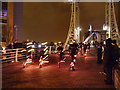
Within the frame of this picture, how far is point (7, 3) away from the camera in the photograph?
3036 cm

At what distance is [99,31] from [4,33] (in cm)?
4706

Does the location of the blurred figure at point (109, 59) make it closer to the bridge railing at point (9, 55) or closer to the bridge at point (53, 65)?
the bridge at point (53, 65)

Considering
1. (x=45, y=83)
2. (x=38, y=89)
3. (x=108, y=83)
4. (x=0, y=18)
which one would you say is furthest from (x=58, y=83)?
(x=0, y=18)

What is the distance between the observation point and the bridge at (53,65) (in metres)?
5.82

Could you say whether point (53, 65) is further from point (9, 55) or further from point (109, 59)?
point (109, 59)

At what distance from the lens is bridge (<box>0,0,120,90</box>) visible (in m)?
5.82

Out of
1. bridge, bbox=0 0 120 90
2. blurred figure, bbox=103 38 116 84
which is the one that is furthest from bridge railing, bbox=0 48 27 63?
blurred figure, bbox=103 38 116 84

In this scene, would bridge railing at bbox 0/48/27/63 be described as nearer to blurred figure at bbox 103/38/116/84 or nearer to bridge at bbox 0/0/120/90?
bridge at bbox 0/0/120/90

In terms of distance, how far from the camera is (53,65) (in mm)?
10641

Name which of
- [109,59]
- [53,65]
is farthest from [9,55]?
[109,59]

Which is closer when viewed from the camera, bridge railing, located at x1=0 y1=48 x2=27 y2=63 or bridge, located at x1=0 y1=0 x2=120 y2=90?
bridge, located at x1=0 y1=0 x2=120 y2=90

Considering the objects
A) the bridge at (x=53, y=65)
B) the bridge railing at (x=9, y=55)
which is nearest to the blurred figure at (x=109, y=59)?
the bridge at (x=53, y=65)

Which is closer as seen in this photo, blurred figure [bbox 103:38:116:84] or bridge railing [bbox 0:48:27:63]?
blurred figure [bbox 103:38:116:84]

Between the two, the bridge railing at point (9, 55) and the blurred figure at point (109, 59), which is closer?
the blurred figure at point (109, 59)
